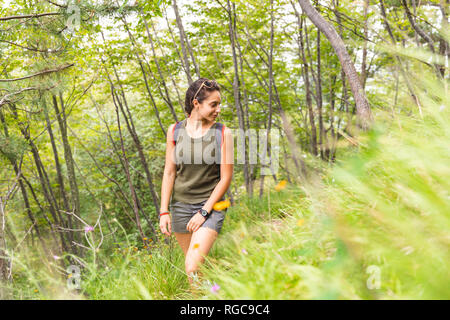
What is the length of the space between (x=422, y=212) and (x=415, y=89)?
84cm

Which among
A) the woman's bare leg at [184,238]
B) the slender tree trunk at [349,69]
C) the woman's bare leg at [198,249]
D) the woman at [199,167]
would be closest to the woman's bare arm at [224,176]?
the woman at [199,167]

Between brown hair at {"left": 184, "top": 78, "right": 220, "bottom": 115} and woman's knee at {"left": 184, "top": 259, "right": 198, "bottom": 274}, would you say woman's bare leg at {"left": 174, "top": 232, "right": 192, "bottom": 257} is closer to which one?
woman's knee at {"left": 184, "top": 259, "right": 198, "bottom": 274}

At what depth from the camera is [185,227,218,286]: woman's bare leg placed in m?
1.81

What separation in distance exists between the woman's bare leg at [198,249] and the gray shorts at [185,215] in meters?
0.06

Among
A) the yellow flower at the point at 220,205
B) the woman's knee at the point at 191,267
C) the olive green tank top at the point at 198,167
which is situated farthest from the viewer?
the olive green tank top at the point at 198,167

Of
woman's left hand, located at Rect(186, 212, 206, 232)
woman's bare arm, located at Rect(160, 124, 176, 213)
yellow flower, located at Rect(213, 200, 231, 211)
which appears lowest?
woman's left hand, located at Rect(186, 212, 206, 232)

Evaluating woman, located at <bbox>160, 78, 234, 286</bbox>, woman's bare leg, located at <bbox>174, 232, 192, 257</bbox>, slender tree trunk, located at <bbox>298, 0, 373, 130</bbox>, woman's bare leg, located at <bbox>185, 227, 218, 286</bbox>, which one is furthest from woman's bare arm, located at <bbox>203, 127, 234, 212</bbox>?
slender tree trunk, located at <bbox>298, 0, 373, 130</bbox>

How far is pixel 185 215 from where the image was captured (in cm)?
216

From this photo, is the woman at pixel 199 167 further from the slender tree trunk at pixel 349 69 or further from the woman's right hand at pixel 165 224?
the slender tree trunk at pixel 349 69

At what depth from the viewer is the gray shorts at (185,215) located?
2045 millimetres

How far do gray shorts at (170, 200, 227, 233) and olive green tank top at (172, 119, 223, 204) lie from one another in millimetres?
33

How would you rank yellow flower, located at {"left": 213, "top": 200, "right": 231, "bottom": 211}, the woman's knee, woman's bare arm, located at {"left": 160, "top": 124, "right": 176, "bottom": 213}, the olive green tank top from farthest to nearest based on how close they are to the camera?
1. woman's bare arm, located at {"left": 160, "top": 124, "right": 176, "bottom": 213}
2. the olive green tank top
3. yellow flower, located at {"left": 213, "top": 200, "right": 231, "bottom": 211}
4. the woman's knee

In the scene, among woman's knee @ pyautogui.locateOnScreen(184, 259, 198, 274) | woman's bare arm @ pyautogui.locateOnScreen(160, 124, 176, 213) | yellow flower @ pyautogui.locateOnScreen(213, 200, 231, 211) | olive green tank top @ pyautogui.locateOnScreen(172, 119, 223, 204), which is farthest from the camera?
woman's bare arm @ pyautogui.locateOnScreen(160, 124, 176, 213)

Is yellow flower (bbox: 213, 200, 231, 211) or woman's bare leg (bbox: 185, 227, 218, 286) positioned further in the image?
yellow flower (bbox: 213, 200, 231, 211)
